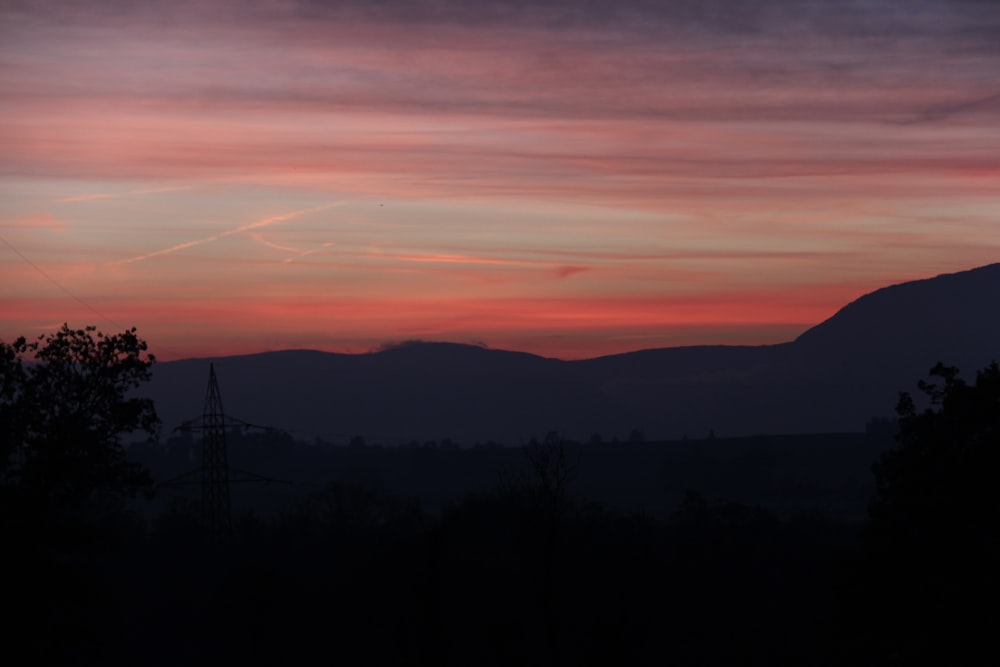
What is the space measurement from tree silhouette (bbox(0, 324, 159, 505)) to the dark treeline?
49 mm

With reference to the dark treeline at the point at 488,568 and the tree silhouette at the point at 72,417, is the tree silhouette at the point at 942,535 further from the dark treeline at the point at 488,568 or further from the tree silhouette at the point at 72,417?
the tree silhouette at the point at 72,417

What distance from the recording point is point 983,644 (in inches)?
1137

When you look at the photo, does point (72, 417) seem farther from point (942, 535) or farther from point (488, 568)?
point (488, 568)

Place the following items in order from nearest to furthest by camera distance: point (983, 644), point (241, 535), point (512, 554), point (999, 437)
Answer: point (983, 644), point (999, 437), point (512, 554), point (241, 535)

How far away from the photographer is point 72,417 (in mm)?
30641

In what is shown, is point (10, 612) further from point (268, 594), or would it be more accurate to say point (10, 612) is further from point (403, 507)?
point (403, 507)

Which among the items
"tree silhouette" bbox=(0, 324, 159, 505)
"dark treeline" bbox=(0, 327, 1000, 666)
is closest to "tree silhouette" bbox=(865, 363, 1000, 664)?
"dark treeline" bbox=(0, 327, 1000, 666)

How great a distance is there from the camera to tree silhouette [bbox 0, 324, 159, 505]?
3005 centimetres

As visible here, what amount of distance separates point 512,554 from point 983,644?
49.6 metres

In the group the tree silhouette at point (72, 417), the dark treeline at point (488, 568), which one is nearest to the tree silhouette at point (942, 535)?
the dark treeline at point (488, 568)

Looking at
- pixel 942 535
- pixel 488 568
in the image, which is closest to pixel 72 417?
pixel 942 535

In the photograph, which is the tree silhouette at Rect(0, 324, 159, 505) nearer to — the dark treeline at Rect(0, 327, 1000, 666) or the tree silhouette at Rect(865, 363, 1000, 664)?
the dark treeline at Rect(0, 327, 1000, 666)

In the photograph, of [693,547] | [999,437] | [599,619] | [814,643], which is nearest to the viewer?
[999,437]

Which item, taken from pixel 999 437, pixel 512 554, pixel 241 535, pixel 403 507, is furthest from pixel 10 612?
pixel 403 507
